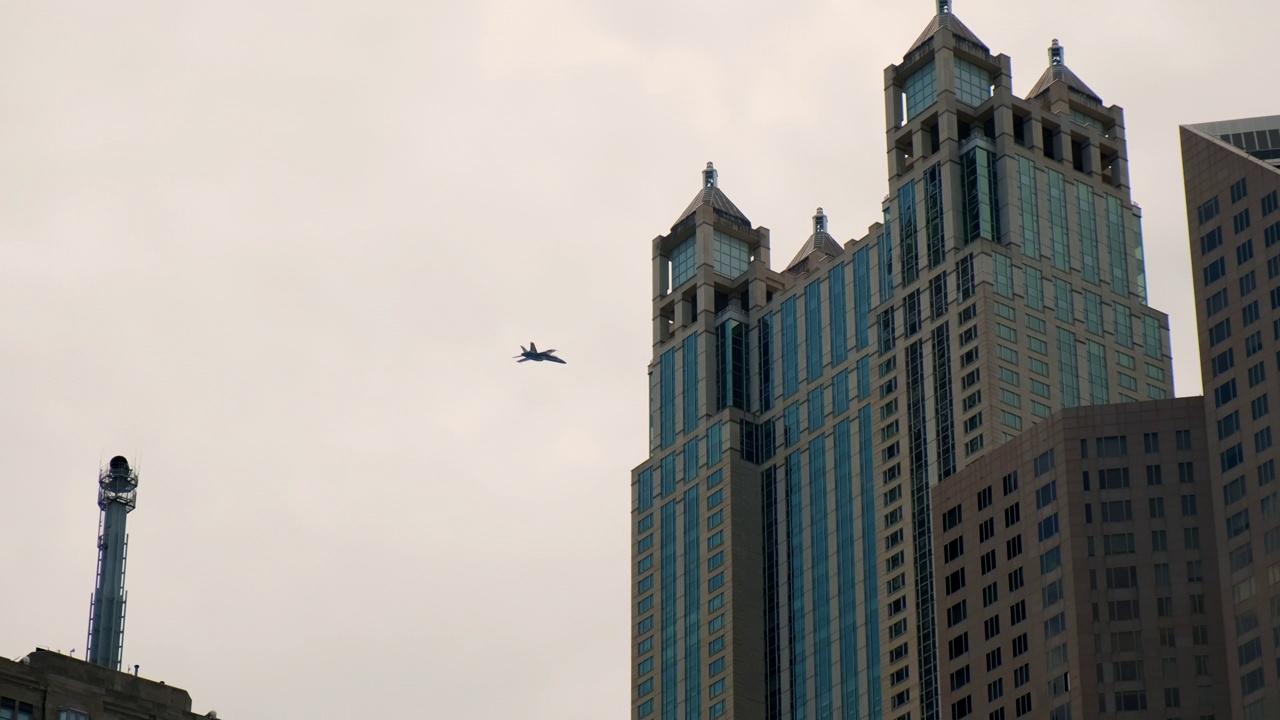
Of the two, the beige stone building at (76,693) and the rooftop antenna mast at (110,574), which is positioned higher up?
the rooftop antenna mast at (110,574)

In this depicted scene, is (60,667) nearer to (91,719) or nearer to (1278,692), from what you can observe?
(91,719)

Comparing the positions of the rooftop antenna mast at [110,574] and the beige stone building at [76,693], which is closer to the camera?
the beige stone building at [76,693]

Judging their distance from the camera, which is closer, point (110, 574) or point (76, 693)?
point (76, 693)

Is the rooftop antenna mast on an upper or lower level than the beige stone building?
upper

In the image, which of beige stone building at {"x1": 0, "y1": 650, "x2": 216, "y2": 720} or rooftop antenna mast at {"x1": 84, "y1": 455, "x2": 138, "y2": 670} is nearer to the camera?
beige stone building at {"x1": 0, "y1": 650, "x2": 216, "y2": 720}
